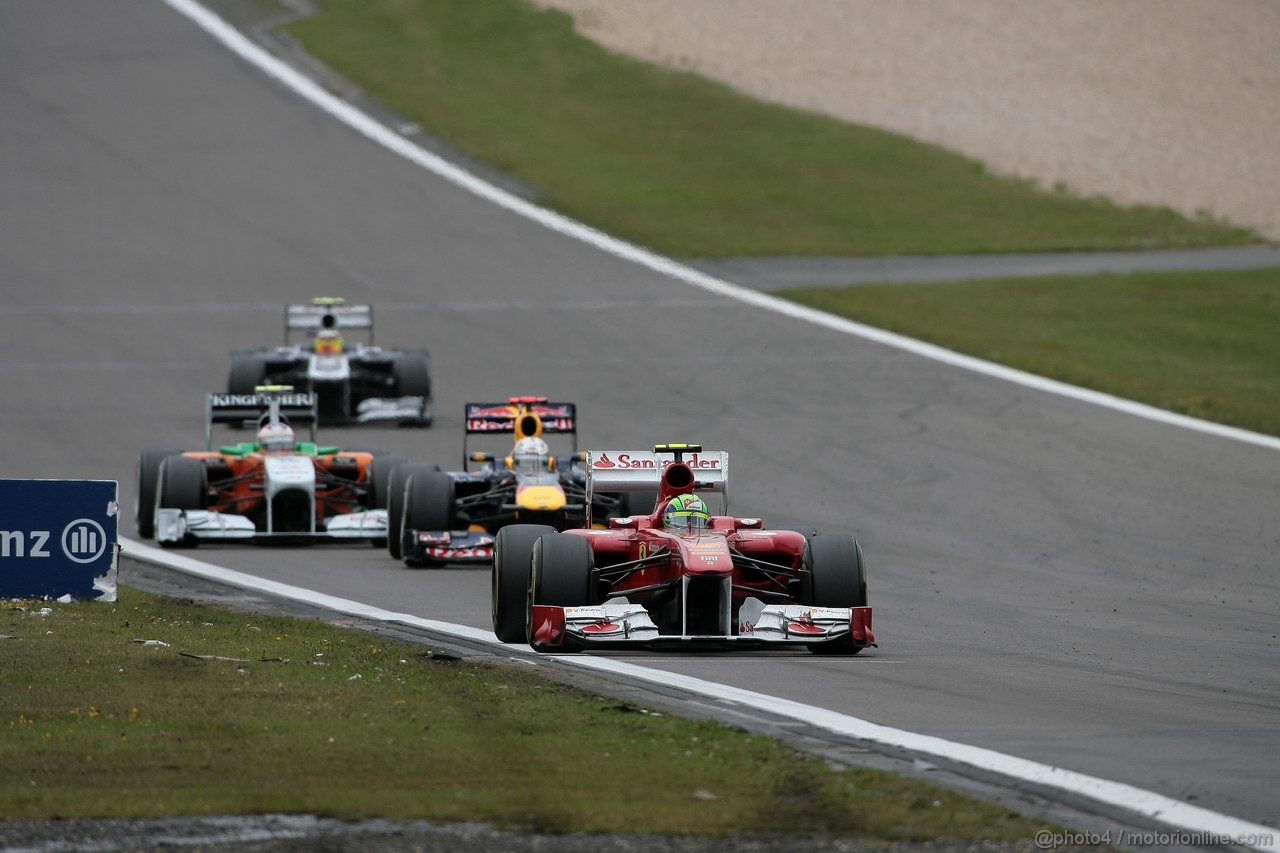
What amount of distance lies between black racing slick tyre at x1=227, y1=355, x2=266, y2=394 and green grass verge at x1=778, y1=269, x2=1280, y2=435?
12523 millimetres

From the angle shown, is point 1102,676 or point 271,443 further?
point 271,443

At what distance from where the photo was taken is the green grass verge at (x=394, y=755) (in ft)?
27.9

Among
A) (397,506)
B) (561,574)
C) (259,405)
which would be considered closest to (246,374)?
(259,405)

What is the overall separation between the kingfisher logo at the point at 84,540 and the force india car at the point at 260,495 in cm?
594

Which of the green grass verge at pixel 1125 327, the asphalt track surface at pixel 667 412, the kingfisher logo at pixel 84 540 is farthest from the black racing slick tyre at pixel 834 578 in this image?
the green grass verge at pixel 1125 327

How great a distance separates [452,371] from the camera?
3519 centimetres

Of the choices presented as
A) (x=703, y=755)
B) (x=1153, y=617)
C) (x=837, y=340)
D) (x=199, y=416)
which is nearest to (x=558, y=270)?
(x=837, y=340)

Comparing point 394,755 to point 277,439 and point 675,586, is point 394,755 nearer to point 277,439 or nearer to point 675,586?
point 675,586

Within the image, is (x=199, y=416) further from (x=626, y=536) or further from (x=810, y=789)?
(x=810, y=789)

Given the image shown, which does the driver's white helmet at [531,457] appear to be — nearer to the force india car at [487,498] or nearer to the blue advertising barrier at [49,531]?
the force india car at [487,498]

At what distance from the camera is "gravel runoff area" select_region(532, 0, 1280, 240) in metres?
55.7

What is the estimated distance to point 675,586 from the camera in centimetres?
1382

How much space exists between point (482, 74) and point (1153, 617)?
4987cm

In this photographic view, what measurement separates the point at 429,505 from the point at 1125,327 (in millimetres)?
22820
